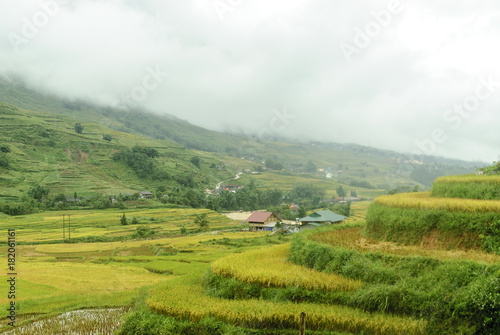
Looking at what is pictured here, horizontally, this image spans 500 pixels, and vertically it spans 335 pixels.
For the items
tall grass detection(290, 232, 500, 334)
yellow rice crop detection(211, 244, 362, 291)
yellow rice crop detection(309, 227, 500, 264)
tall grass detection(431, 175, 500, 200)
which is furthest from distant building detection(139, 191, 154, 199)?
tall grass detection(290, 232, 500, 334)

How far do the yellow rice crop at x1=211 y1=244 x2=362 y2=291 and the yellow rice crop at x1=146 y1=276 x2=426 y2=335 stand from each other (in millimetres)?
865

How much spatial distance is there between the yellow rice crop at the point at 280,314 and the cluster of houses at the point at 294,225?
144ft

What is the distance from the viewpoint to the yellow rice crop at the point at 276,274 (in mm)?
13620

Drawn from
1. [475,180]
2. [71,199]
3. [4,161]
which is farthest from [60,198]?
[475,180]

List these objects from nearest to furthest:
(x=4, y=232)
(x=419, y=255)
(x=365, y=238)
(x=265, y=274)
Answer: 1. (x=419, y=255)
2. (x=265, y=274)
3. (x=365, y=238)
4. (x=4, y=232)

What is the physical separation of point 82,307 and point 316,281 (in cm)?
1439

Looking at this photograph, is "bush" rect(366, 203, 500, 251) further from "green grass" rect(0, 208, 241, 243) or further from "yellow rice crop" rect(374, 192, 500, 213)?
"green grass" rect(0, 208, 241, 243)

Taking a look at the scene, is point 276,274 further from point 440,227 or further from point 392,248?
point 440,227

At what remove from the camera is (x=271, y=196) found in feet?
380

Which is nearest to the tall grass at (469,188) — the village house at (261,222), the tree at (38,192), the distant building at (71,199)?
the village house at (261,222)

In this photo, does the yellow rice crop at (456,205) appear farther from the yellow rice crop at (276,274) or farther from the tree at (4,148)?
the tree at (4,148)

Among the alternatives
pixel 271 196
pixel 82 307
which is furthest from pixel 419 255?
pixel 271 196

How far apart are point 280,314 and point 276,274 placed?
7.78ft

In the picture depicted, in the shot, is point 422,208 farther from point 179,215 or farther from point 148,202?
point 148,202
